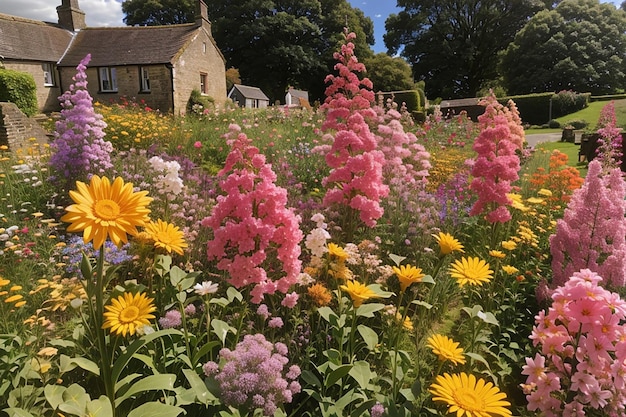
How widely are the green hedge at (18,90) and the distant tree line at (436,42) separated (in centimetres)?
2795

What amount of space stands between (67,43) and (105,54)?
4.20 m

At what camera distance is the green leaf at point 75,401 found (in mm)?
1481

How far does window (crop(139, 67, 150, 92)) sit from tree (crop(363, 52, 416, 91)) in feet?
83.6

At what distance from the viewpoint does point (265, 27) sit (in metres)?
44.4

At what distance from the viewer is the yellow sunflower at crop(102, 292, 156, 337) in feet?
5.75

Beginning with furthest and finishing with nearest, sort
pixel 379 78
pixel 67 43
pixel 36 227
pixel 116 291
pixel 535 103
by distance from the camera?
pixel 379 78
pixel 535 103
pixel 67 43
pixel 36 227
pixel 116 291

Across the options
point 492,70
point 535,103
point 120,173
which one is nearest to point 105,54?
point 120,173

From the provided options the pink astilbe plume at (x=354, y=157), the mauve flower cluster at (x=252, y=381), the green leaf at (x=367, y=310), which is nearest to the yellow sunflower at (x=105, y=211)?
the mauve flower cluster at (x=252, y=381)

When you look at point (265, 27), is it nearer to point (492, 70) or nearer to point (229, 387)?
point (492, 70)

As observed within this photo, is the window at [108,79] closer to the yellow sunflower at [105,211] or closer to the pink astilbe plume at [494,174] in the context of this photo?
the pink astilbe plume at [494,174]

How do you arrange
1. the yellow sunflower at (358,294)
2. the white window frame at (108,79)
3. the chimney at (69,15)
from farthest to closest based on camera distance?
the chimney at (69,15), the white window frame at (108,79), the yellow sunflower at (358,294)

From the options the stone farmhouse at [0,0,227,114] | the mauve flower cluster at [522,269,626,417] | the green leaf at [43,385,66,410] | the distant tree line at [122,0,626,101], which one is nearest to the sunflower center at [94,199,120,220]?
the green leaf at [43,385,66,410]

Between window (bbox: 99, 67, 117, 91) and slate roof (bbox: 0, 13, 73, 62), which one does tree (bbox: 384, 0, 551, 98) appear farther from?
slate roof (bbox: 0, 13, 73, 62)

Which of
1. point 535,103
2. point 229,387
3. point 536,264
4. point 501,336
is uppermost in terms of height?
point 535,103
